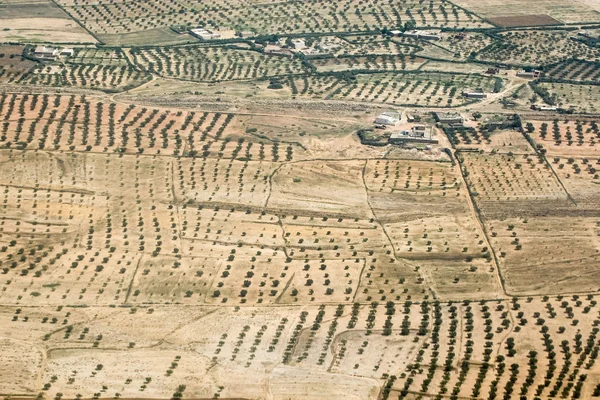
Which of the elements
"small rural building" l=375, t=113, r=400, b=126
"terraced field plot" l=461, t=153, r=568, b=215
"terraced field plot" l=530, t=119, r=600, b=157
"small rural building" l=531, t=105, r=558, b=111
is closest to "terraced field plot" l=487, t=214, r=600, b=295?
"terraced field plot" l=461, t=153, r=568, b=215

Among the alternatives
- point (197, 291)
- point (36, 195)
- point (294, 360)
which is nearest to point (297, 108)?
point (36, 195)

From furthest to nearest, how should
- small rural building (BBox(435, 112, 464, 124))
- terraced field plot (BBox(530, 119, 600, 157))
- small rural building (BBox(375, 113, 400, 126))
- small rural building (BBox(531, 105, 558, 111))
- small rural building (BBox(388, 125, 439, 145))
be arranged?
small rural building (BBox(531, 105, 558, 111)) → small rural building (BBox(435, 112, 464, 124)) → small rural building (BBox(375, 113, 400, 126)) → small rural building (BBox(388, 125, 439, 145)) → terraced field plot (BBox(530, 119, 600, 157))

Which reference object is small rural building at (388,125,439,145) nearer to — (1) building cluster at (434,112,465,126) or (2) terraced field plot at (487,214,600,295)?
A: (1) building cluster at (434,112,465,126)

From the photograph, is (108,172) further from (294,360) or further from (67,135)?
(294,360)

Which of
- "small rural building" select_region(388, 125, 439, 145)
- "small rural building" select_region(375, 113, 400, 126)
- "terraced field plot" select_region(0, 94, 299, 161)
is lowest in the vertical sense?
"terraced field plot" select_region(0, 94, 299, 161)

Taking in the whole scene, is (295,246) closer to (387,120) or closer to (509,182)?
(509,182)

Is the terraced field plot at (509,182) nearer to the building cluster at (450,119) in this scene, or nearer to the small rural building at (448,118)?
the building cluster at (450,119)
